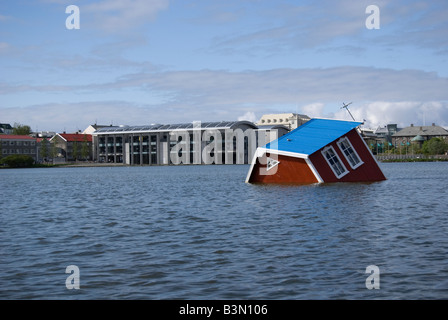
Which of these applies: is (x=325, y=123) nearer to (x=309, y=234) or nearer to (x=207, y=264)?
(x=309, y=234)

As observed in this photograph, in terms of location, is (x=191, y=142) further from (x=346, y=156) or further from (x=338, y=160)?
(x=338, y=160)

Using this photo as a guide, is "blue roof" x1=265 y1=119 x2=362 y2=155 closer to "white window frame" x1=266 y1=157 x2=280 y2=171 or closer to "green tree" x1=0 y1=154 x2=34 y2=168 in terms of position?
"white window frame" x1=266 y1=157 x2=280 y2=171

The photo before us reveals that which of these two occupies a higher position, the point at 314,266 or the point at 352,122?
the point at 352,122

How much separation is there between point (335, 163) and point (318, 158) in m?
2.57

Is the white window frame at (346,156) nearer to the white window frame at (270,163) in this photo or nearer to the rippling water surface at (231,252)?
the white window frame at (270,163)

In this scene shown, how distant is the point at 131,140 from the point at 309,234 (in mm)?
177297

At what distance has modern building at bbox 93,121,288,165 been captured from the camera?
17588cm

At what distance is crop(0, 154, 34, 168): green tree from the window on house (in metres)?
143

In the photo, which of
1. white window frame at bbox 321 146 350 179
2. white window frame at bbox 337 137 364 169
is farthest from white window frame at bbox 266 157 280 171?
white window frame at bbox 337 137 364 169

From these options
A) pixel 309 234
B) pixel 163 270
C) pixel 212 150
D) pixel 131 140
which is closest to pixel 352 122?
pixel 309 234

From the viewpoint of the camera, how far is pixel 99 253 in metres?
17.5

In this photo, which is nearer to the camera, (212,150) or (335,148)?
(335,148)

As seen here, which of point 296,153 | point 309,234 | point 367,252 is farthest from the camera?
point 296,153
